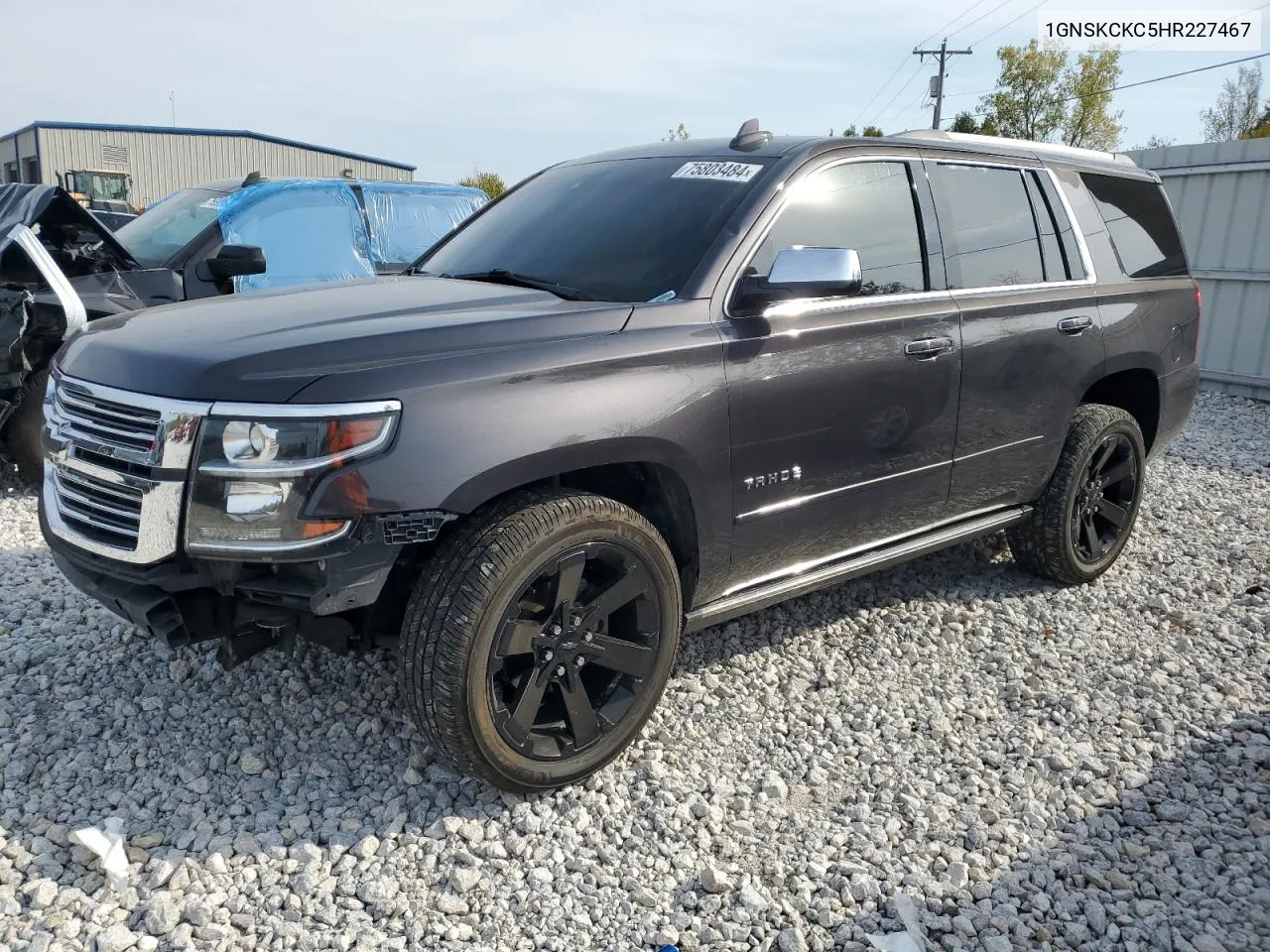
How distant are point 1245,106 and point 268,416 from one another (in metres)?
60.8

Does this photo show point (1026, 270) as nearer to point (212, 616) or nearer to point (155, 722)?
point (212, 616)

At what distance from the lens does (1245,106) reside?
5059 cm

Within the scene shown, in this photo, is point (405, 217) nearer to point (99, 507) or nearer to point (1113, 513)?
point (1113, 513)

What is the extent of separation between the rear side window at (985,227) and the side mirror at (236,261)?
9.69ft

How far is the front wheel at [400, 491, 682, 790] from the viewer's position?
2.61 meters

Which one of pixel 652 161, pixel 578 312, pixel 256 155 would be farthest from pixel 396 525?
pixel 256 155

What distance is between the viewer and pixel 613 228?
3459 millimetres

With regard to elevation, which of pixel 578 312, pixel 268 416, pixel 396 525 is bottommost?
pixel 396 525

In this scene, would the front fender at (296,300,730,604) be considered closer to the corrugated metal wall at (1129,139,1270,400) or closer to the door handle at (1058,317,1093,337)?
the door handle at (1058,317,1093,337)

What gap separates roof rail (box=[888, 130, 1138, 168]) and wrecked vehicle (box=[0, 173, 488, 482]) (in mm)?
2963

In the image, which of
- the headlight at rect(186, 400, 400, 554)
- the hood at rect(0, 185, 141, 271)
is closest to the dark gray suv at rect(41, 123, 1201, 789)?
the headlight at rect(186, 400, 400, 554)

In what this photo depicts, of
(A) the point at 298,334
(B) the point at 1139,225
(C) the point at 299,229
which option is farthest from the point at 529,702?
(C) the point at 299,229

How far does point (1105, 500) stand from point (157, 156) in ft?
151

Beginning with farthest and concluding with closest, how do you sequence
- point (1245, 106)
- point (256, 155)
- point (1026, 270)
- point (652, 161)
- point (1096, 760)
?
point (1245, 106), point (256, 155), point (1026, 270), point (652, 161), point (1096, 760)
